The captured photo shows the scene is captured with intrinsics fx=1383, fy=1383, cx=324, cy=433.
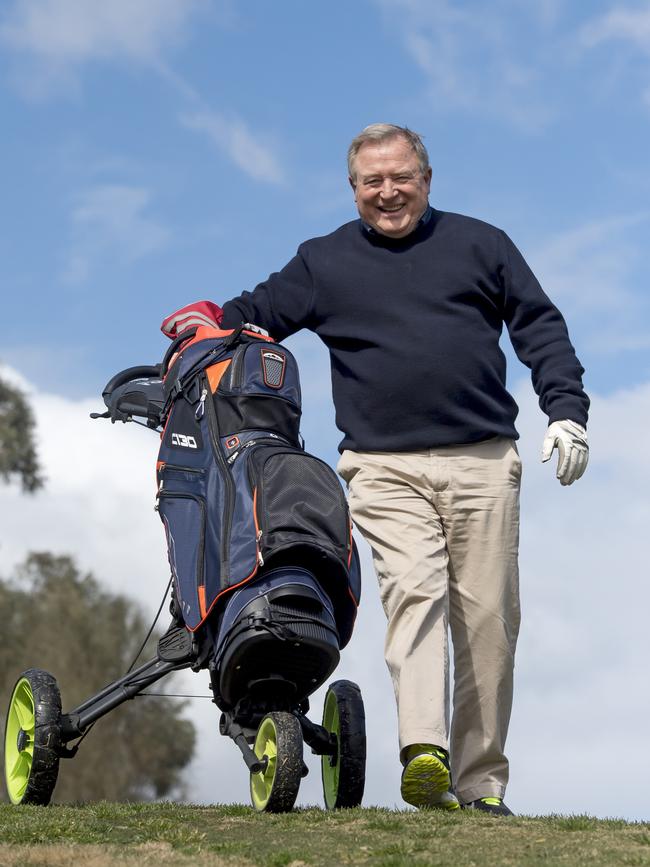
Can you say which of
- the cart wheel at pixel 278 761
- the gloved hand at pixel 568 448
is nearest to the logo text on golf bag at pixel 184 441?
the cart wheel at pixel 278 761

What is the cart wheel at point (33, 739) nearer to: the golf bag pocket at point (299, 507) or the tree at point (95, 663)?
the golf bag pocket at point (299, 507)

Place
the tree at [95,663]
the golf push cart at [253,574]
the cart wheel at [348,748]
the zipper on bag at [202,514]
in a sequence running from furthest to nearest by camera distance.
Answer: the tree at [95,663] → the cart wheel at [348,748] → the zipper on bag at [202,514] → the golf push cart at [253,574]

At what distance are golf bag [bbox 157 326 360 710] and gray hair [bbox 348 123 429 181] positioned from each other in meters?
0.88

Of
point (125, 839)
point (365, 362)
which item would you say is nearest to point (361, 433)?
point (365, 362)

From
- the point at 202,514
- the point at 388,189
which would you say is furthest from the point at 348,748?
the point at 388,189

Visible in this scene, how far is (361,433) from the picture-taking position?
577 centimetres

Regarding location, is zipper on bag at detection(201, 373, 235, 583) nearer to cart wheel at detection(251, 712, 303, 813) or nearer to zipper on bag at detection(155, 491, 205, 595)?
zipper on bag at detection(155, 491, 205, 595)

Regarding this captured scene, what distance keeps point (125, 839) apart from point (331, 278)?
2472mm

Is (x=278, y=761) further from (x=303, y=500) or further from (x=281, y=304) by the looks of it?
(x=281, y=304)

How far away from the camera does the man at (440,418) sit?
5633mm

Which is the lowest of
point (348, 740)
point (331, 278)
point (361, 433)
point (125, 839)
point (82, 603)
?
point (125, 839)

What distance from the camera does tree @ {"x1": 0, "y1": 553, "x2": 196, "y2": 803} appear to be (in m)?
22.3

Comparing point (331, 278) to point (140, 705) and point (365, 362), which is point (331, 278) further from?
point (140, 705)

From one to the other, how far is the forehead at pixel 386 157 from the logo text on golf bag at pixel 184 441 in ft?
4.39
